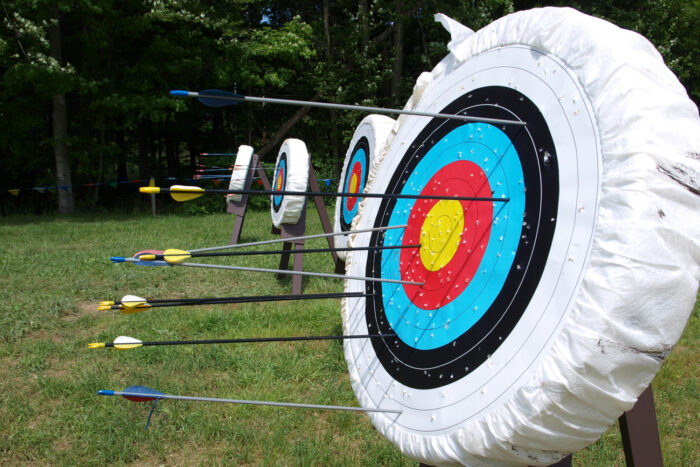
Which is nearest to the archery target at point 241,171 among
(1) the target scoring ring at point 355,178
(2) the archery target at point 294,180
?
(2) the archery target at point 294,180

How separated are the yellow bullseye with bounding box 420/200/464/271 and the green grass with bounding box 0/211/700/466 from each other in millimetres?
976

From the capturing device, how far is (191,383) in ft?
8.77

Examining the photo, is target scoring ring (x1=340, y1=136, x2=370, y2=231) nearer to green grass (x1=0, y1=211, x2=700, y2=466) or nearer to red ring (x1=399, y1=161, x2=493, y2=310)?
green grass (x1=0, y1=211, x2=700, y2=466)

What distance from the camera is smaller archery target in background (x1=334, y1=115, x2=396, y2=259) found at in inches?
161

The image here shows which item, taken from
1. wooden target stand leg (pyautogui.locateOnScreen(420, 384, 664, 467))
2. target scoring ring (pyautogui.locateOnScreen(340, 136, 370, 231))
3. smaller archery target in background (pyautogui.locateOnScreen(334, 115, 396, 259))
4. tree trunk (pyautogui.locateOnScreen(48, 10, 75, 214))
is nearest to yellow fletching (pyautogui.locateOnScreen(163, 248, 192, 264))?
wooden target stand leg (pyautogui.locateOnScreen(420, 384, 664, 467))

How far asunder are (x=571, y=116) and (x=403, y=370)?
0.70 metres

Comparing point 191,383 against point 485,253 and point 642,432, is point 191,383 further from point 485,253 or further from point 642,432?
point 642,432

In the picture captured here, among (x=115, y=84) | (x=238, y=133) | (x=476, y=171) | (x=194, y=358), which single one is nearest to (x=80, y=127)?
(x=115, y=84)

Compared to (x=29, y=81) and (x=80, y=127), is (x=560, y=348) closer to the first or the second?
(x=29, y=81)

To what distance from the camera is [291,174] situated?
430 cm

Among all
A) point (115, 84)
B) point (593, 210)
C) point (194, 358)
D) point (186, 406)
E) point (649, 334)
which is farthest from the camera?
point (115, 84)

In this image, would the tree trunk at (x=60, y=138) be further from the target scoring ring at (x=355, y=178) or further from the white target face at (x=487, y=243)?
the white target face at (x=487, y=243)

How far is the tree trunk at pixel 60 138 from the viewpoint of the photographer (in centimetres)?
1003

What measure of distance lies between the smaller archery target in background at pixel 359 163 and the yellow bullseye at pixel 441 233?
8.21 ft
